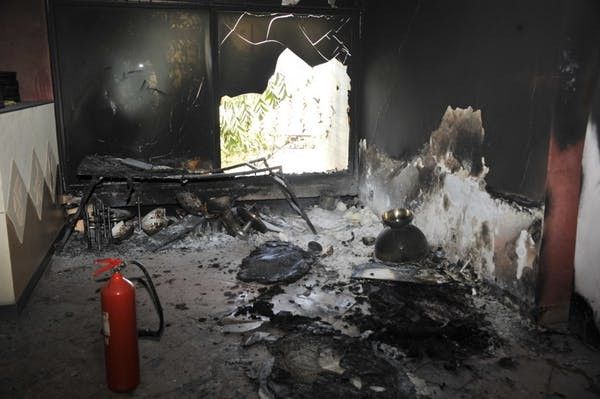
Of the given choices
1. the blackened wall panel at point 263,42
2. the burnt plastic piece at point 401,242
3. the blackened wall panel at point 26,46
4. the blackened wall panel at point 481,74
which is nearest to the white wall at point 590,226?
the blackened wall panel at point 481,74

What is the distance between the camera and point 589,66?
3.49 m

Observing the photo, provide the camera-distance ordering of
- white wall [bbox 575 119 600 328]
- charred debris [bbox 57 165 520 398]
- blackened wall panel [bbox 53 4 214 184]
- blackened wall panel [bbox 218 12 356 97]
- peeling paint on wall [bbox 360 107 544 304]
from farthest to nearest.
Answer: blackened wall panel [bbox 218 12 356 97] → blackened wall panel [bbox 53 4 214 184] → peeling paint on wall [bbox 360 107 544 304] → white wall [bbox 575 119 600 328] → charred debris [bbox 57 165 520 398]

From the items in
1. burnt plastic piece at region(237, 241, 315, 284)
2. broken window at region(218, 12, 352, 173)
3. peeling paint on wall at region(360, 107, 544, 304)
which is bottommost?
burnt plastic piece at region(237, 241, 315, 284)

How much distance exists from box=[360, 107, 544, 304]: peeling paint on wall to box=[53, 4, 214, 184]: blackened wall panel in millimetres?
2940

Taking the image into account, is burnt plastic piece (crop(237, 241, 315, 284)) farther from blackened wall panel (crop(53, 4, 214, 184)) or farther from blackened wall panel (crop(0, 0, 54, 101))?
blackened wall panel (crop(0, 0, 54, 101))

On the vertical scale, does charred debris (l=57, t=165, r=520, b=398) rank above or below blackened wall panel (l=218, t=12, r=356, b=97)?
below

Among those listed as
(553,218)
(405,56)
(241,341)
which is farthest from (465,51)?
(241,341)

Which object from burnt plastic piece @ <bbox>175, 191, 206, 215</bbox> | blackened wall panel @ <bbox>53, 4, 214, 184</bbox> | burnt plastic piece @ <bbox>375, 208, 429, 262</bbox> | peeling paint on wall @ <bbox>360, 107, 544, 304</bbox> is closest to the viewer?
peeling paint on wall @ <bbox>360, 107, 544, 304</bbox>

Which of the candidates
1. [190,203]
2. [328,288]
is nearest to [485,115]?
[328,288]

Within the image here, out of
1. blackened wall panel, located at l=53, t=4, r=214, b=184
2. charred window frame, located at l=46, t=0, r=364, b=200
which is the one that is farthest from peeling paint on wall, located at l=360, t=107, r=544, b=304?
blackened wall panel, located at l=53, t=4, r=214, b=184

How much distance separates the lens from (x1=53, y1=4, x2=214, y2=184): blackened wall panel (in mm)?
6113

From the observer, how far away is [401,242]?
5086mm

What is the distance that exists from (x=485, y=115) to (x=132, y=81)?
14.6 feet

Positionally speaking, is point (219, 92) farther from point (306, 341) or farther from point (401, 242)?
point (306, 341)
